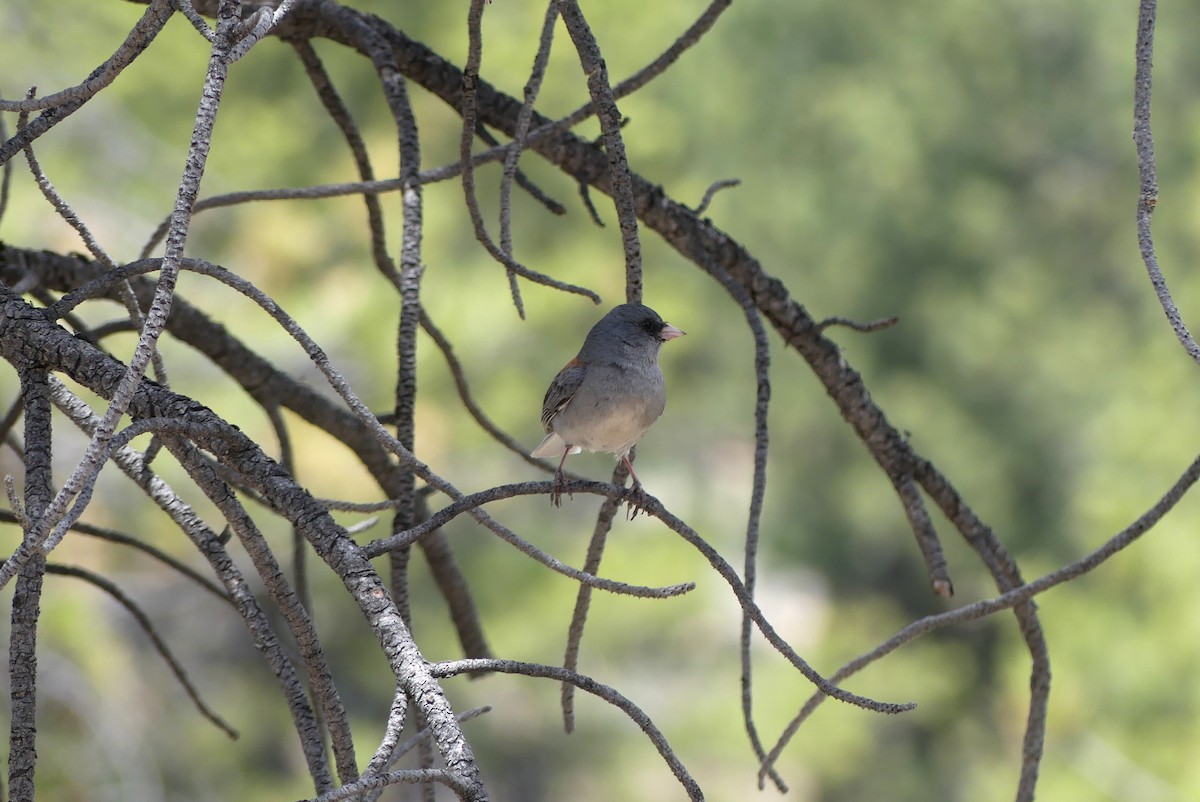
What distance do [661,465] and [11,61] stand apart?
4.18 metres

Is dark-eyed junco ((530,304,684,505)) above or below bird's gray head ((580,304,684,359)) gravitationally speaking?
below

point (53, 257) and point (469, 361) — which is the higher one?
point (469, 361)

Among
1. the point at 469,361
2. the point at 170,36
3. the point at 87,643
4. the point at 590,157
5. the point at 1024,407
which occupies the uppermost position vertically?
the point at 1024,407

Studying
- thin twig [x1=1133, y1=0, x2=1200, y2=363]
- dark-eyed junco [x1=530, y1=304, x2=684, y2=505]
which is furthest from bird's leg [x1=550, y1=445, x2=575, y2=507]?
thin twig [x1=1133, y1=0, x2=1200, y2=363]

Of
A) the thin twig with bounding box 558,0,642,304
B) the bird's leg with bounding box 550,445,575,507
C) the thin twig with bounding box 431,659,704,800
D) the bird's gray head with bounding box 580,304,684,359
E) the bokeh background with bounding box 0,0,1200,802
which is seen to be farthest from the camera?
the bokeh background with bounding box 0,0,1200,802

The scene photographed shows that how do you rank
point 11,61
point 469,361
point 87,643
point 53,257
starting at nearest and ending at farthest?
point 53,257, point 87,643, point 11,61, point 469,361

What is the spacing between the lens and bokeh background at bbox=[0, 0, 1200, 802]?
4.73 m

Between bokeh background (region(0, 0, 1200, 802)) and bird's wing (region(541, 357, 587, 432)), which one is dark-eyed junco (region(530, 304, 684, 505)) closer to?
bird's wing (region(541, 357, 587, 432))

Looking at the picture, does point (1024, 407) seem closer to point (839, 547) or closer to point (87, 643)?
point (839, 547)

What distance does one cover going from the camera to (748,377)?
758 centimetres

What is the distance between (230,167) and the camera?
17.1ft

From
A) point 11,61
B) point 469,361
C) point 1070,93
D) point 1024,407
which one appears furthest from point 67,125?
point 1070,93

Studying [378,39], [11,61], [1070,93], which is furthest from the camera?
[1070,93]

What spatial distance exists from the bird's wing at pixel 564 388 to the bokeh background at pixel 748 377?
1.80 meters
